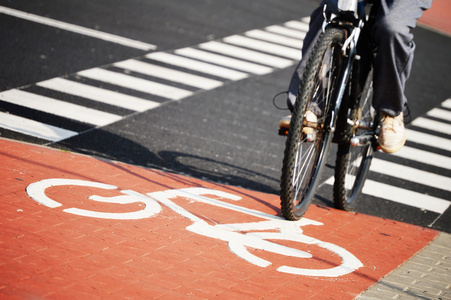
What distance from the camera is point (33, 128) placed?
6996 mm

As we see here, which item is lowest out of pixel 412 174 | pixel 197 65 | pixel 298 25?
pixel 412 174

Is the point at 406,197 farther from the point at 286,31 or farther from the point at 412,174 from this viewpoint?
the point at 286,31

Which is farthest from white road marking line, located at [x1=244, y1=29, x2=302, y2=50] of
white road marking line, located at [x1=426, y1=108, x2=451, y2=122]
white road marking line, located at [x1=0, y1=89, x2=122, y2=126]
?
white road marking line, located at [x1=0, y1=89, x2=122, y2=126]

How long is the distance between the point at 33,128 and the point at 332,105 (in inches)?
124

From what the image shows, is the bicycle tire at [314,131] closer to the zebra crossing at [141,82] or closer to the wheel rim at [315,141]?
the wheel rim at [315,141]

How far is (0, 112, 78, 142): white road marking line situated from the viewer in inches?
268

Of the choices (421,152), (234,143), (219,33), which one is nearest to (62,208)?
(234,143)

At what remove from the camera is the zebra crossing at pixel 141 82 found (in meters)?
7.61

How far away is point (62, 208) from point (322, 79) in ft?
6.38

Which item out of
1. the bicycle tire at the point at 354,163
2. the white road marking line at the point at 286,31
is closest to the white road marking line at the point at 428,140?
the bicycle tire at the point at 354,163

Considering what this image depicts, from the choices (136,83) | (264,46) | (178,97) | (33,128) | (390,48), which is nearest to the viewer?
(390,48)

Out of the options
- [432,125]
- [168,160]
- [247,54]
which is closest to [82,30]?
[247,54]

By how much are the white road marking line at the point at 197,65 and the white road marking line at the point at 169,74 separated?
445 mm

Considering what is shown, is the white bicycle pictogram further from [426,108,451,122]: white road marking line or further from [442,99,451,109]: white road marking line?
[442,99,451,109]: white road marking line
